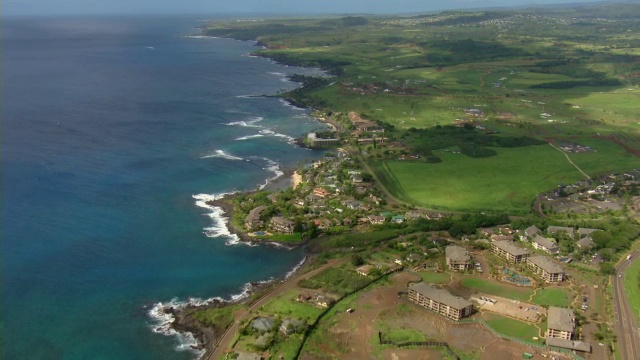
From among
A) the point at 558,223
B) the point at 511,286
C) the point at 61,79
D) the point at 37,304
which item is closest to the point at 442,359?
the point at 511,286

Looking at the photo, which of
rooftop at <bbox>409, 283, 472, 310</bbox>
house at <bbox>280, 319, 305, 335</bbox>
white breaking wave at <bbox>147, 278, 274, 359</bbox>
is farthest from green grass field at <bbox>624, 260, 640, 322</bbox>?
white breaking wave at <bbox>147, 278, 274, 359</bbox>

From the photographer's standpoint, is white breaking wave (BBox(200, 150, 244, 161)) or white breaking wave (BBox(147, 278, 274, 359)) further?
white breaking wave (BBox(200, 150, 244, 161))

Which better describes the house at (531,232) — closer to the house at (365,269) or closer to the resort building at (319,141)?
the house at (365,269)

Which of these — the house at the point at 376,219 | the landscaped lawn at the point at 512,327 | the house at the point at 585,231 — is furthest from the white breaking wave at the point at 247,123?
the landscaped lawn at the point at 512,327

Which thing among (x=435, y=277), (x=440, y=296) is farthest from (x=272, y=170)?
(x=440, y=296)

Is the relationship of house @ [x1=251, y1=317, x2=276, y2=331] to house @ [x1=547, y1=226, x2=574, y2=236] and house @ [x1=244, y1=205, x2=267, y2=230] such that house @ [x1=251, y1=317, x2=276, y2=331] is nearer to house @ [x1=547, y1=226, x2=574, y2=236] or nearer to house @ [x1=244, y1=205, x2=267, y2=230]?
house @ [x1=244, y1=205, x2=267, y2=230]

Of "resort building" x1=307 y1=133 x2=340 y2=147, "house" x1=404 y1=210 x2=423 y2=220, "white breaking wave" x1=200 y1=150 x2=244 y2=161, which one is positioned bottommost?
"house" x1=404 y1=210 x2=423 y2=220
